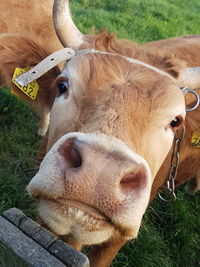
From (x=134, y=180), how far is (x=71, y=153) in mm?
332

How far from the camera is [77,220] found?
5.78ft

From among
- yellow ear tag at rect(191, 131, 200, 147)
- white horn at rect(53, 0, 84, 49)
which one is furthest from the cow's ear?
yellow ear tag at rect(191, 131, 200, 147)

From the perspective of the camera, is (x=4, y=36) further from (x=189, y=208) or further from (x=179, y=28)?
(x=179, y=28)

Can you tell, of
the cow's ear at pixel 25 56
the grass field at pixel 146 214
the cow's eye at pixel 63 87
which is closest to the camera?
the cow's eye at pixel 63 87

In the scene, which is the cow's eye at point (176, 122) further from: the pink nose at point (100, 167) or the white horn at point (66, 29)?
the white horn at point (66, 29)

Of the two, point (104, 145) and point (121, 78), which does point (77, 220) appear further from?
point (121, 78)

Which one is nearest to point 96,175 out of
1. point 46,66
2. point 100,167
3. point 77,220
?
point 100,167

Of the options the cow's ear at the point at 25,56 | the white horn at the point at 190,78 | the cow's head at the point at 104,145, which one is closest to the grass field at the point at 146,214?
the cow's ear at the point at 25,56

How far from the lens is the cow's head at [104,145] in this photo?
167 centimetres

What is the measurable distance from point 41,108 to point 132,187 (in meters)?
1.88

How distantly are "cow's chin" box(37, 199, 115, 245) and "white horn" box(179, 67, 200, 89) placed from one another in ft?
4.73

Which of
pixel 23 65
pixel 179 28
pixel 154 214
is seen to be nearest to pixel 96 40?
pixel 23 65

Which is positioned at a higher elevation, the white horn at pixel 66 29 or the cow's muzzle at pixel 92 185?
the white horn at pixel 66 29

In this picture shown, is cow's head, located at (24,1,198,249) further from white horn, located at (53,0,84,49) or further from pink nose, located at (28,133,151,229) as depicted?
white horn, located at (53,0,84,49)
